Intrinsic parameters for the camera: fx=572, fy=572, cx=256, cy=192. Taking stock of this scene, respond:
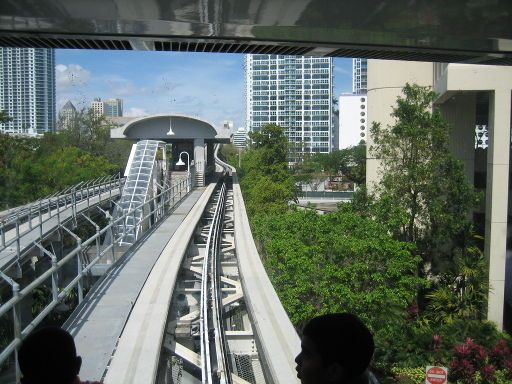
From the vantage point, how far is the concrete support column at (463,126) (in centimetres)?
1461

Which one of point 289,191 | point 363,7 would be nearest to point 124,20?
point 363,7

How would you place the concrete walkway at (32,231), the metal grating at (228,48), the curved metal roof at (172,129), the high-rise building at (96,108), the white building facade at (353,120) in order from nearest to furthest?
the metal grating at (228,48) < the concrete walkway at (32,231) < the curved metal roof at (172,129) < the high-rise building at (96,108) < the white building facade at (353,120)

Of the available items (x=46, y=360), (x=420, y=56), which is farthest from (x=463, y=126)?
(x=46, y=360)

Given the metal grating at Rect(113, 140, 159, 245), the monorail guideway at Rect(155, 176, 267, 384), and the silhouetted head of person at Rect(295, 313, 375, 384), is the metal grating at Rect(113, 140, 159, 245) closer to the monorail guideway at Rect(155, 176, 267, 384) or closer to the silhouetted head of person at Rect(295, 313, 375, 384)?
the monorail guideway at Rect(155, 176, 267, 384)

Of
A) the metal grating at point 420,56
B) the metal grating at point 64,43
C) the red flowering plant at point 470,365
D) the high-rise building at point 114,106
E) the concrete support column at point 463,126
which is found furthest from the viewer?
the high-rise building at point 114,106

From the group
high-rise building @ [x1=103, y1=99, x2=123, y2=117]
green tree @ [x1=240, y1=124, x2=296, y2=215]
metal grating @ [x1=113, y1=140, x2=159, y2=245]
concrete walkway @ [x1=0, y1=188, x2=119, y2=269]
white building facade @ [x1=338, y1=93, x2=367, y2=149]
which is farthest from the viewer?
high-rise building @ [x1=103, y1=99, x2=123, y2=117]

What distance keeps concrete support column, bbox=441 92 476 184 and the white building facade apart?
69591 millimetres

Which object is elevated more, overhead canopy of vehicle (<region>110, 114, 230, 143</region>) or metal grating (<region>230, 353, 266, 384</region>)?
overhead canopy of vehicle (<region>110, 114, 230, 143</region>)

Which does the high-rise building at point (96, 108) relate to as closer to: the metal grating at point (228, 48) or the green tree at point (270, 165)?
the green tree at point (270, 165)

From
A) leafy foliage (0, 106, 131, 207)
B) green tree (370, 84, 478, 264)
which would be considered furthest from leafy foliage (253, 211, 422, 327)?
leafy foliage (0, 106, 131, 207)

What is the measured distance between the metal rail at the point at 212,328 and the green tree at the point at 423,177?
145 inches

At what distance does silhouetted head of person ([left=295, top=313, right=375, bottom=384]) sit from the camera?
1679 millimetres

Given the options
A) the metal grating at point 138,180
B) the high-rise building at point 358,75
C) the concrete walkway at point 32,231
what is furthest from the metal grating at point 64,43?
the high-rise building at point 358,75

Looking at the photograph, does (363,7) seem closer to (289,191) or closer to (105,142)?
(289,191)
